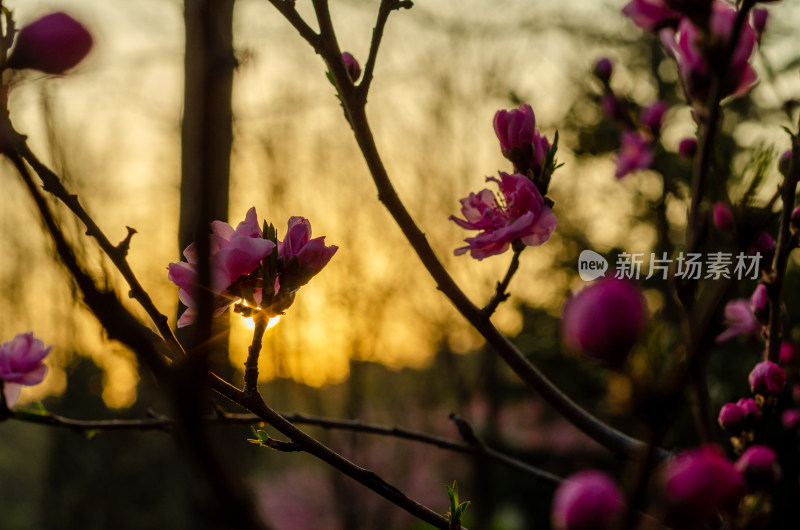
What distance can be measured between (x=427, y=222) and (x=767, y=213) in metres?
6.37

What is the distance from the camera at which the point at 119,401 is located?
10.7 m

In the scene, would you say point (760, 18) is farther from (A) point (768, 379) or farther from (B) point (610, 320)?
(B) point (610, 320)

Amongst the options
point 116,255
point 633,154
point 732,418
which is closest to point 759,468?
point 732,418

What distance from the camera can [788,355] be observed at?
59.9 inches

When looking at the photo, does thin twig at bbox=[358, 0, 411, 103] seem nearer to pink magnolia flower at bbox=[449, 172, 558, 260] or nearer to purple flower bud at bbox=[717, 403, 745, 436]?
pink magnolia flower at bbox=[449, 172, 558, 260]

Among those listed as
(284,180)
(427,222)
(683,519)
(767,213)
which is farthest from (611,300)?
(427,222)

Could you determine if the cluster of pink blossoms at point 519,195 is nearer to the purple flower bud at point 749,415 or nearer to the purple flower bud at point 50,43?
the purple flower bud at point 749,415

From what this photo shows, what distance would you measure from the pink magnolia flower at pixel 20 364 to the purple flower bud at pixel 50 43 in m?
0.51

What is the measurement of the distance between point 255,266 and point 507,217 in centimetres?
38

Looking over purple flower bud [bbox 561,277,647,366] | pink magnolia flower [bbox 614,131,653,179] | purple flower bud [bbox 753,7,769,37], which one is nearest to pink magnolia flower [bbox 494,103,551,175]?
purple flower bud [bbox 561,277,647,366]

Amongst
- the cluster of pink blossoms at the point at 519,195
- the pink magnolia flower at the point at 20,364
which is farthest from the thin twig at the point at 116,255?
the cluster of pink blossoms at the point at 519,195

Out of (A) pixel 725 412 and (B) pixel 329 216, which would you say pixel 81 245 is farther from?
(B) pixel 329 216

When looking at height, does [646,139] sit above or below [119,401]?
above

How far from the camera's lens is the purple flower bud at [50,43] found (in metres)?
0.58
